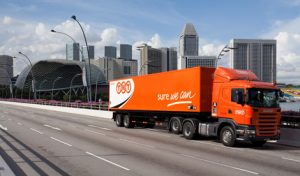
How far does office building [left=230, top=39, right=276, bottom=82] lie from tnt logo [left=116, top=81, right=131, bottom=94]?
15725mm

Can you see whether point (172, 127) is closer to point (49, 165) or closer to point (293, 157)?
point (293, 157)

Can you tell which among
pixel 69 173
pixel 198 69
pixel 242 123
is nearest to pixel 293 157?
pixel 242 123

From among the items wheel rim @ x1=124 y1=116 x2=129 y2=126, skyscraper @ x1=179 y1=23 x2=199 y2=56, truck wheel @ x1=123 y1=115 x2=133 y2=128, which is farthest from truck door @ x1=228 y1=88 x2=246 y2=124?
skyscraper @ x1=179 y1=23 x2=199 y2=56

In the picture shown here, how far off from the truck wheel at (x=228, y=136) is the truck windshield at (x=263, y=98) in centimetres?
153

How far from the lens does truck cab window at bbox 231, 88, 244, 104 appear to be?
16.8 metres

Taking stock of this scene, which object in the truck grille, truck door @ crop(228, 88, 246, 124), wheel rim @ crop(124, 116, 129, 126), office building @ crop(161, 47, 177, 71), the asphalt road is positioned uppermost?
office building @ crop(161, 47, 177, 71)

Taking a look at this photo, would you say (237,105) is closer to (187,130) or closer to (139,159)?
(187,130)

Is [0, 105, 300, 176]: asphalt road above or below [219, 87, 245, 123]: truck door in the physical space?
below

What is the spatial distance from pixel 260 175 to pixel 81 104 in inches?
1746

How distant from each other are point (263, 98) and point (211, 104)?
3.00 metres

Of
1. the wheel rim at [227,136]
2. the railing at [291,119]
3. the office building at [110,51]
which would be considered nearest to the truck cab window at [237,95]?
the wheel rim at [227,136]

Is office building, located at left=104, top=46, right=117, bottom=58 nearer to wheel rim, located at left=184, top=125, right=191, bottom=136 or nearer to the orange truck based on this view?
the orange truck

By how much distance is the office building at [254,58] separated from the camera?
134 ft

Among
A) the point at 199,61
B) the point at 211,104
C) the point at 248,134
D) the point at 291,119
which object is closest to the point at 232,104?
the point at 248,134
